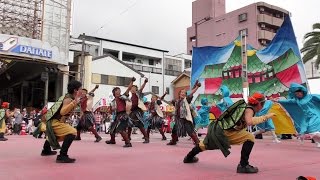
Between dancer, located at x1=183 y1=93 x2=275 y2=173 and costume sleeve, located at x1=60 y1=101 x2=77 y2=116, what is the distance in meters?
2.24

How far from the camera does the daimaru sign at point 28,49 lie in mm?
26141

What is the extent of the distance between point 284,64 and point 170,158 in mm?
8394

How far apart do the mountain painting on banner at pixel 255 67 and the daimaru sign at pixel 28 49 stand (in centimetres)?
1282

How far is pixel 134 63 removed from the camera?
47906 mm

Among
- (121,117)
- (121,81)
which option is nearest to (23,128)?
(121,117)

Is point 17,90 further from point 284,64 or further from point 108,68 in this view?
point 284,64

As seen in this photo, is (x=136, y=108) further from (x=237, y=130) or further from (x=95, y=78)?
(x=95, y=78)

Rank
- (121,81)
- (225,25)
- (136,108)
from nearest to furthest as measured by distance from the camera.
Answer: (136,108), (121,81), (225,25)

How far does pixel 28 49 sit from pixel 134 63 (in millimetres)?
21838

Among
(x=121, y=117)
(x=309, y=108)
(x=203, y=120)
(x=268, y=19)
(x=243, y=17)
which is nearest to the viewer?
(x=309, y=108)

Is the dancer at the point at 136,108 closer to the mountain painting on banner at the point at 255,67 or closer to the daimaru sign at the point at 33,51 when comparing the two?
the mountain painting on banner at the point at 255,67

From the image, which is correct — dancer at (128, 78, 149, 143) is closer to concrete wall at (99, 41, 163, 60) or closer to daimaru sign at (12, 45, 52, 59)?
daimaru sign at (12, 45, 52, 59)

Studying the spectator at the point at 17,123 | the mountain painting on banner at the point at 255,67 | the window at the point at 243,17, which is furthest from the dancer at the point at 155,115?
the window at the point at 243,17

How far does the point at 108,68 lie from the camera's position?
123 feet
